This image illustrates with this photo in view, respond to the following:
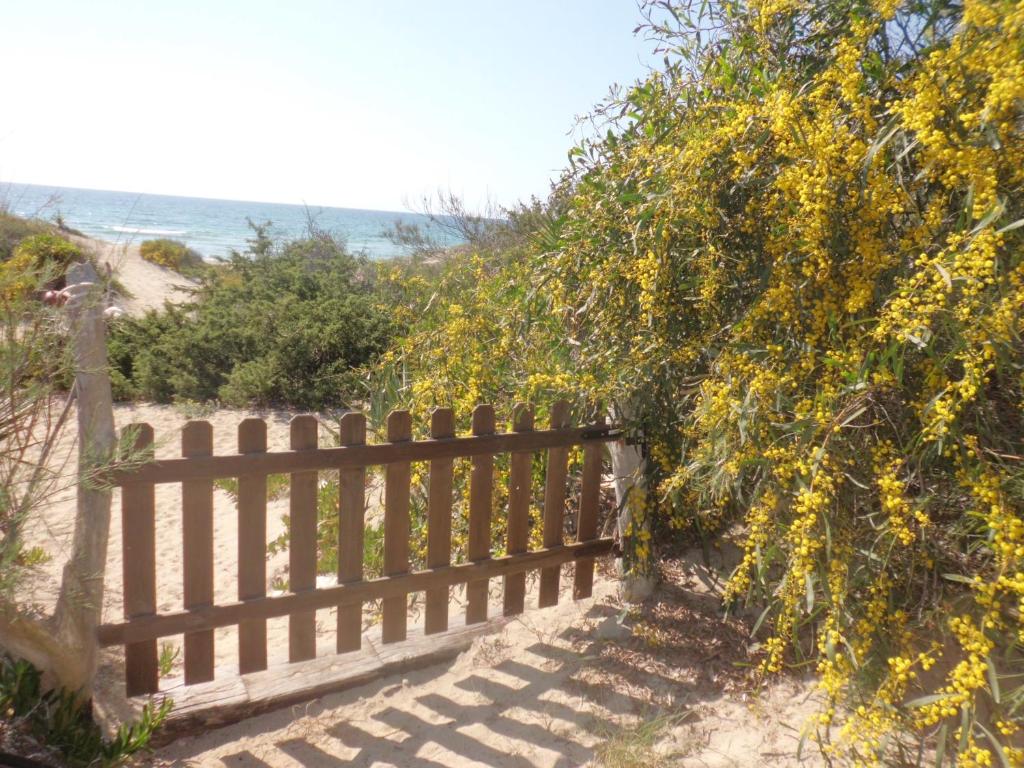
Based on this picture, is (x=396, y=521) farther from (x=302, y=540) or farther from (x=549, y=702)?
(x=549, y=702)

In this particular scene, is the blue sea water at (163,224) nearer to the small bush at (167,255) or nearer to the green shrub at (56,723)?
the small bush at (167,255)

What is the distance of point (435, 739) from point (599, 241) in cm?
223

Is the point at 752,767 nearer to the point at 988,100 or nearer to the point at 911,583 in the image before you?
the point at 911,583

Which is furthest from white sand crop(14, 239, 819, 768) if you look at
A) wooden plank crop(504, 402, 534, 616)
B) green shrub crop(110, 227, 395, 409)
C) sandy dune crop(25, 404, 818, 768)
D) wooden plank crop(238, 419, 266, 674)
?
green shrub crop(110, 227, 395, 409)

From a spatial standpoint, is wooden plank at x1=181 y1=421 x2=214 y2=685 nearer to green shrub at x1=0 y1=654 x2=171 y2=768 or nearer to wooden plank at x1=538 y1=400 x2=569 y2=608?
green shrub at x1=0 y1=654 x2=171 y2=768

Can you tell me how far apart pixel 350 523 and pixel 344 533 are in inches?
2.2

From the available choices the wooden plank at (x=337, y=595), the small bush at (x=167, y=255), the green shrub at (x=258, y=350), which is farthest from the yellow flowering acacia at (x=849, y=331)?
the small bush at (x=167, y=255)

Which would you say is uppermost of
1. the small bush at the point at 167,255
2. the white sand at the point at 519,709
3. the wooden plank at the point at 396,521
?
the small bush at the point at 167,255

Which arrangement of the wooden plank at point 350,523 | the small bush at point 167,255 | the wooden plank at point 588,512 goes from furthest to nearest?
the small bush at point 167,255 → the wooden plank at point 588,512 → the wooden plank at point 350,523

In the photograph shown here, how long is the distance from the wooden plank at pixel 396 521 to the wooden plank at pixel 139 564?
3.08ft

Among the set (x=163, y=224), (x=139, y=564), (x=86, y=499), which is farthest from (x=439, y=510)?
(x=163, y=224)

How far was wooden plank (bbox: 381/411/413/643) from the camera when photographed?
131 inches

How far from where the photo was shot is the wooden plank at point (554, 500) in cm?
362

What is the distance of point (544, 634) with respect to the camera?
12.0ft
